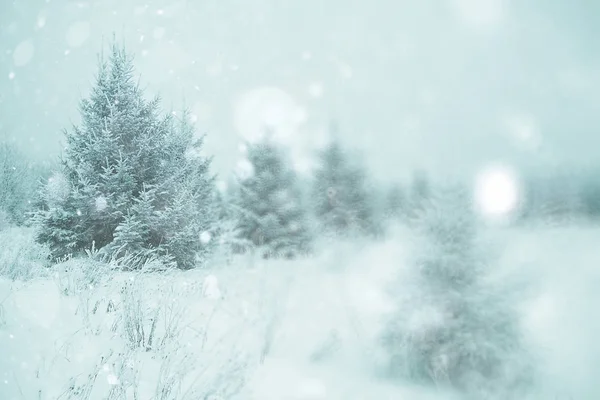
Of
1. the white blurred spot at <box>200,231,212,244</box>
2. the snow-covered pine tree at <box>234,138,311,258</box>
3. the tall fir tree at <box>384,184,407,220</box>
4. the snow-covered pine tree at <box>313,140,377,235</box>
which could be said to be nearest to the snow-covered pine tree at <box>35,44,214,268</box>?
the white blurred spot at <box>200,231,212,244</box>

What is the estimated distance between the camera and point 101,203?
8.31 m

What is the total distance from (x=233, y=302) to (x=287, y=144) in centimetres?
1231

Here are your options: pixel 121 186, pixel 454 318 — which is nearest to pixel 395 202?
pixel 121 186

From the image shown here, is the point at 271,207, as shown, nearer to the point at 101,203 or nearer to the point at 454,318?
the point at 101,203

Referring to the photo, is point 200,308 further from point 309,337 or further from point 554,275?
point 554,275

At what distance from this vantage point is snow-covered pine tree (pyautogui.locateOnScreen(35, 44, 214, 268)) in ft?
27.0

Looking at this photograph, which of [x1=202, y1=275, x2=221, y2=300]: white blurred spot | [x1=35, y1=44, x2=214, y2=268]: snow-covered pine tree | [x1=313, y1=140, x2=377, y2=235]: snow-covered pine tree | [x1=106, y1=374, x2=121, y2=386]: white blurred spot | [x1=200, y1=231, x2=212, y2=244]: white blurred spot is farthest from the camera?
[x1=313, y1=140, x2=377, y2=235]: snow-covered pine tree

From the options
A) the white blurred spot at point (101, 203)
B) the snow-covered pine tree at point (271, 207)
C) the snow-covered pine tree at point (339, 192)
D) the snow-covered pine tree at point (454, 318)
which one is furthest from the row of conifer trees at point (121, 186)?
the snow-covered pine tree at point (339, 192)

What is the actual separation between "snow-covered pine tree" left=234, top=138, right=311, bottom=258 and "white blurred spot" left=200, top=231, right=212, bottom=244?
17.4 ft

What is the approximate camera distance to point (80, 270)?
182 inches

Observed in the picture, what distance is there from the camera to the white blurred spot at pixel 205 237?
10.5m

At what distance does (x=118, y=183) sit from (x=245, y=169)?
31.6 ft

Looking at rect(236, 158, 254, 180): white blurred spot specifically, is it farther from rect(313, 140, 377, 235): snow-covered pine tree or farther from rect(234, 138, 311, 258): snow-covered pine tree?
rect(313, 140, 377, 235): snow-covered pine tree

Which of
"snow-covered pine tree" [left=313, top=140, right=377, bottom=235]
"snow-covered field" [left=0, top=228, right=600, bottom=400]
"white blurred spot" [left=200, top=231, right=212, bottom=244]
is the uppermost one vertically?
"snow-covered pine tree" [left=313, top=140, right=377, bottom=235]
